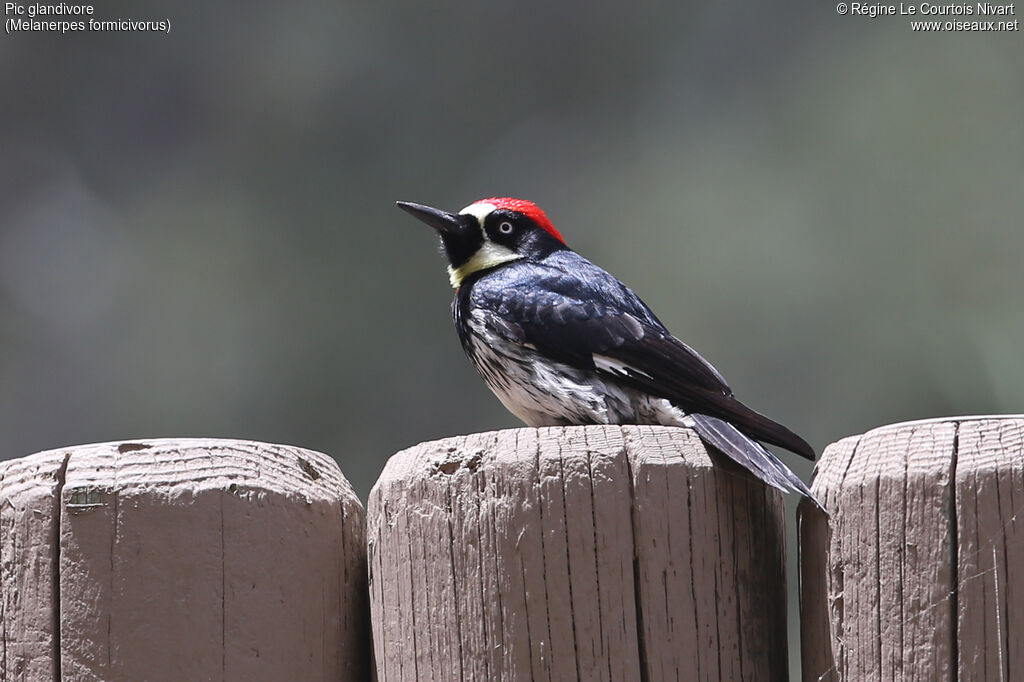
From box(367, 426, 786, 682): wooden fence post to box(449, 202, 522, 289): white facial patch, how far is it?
82.6 inches

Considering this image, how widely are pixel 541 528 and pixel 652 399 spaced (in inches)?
46.3

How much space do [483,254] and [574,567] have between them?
7.60 feet

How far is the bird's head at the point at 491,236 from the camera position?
449 cm

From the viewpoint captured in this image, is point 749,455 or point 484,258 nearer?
point 749,455

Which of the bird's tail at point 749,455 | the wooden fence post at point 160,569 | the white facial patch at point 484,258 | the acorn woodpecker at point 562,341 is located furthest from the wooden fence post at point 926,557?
the white facial patch at point 484,258

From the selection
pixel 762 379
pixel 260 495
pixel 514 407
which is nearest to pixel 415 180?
pixel 762 379

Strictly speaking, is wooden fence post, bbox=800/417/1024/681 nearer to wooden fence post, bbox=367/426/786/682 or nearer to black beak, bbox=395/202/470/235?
wooden fence post, bbox=367/426/786/682

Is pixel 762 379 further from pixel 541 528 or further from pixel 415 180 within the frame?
pixel 541 528

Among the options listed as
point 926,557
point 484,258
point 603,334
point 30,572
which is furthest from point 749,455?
point 484,258

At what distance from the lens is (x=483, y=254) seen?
4.52 meters

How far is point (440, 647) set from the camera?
2338mm

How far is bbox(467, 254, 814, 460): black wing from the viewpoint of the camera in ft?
10.7

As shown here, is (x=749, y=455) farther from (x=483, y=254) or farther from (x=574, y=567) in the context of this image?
(x=483, y=254)

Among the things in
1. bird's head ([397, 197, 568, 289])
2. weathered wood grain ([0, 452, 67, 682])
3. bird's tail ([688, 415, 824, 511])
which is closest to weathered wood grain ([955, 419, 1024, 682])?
bird's tail ([688, 415, 824, 511])
